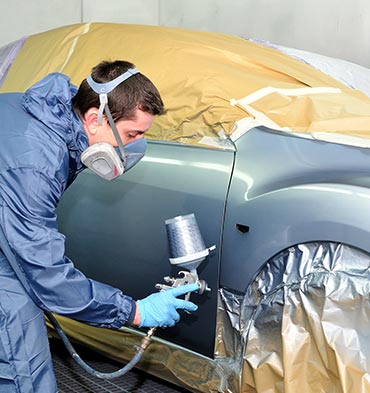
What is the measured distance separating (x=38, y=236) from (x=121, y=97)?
0.46 m

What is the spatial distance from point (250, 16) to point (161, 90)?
10.6 ft

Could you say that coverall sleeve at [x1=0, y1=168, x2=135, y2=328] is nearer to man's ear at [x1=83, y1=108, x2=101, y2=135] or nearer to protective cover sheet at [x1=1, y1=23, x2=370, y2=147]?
man's ear at [x1=83, y1=108, x2=101, y2=135]

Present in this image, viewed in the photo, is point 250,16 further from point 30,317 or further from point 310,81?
point 30,317

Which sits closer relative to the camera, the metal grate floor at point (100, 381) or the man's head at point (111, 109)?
the man's head at point (111, 109)

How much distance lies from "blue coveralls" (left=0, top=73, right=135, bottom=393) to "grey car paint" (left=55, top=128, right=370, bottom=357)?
0.44m

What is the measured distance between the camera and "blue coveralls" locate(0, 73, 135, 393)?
193 cm

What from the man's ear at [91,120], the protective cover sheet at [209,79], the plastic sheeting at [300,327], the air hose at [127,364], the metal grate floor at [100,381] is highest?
the man's ear at [91,120]

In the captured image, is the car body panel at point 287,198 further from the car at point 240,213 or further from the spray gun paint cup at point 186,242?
the spray gun paint cup at point 186,242

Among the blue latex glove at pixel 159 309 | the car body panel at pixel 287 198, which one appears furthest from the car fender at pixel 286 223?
the blue latex glove at pixel 159 309

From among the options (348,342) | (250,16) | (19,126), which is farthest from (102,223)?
(250,16)

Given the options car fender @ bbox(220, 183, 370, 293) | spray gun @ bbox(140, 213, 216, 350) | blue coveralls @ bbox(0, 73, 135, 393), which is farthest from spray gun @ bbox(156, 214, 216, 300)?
blue coveralls @ bbox(0, 73, 135, 393)

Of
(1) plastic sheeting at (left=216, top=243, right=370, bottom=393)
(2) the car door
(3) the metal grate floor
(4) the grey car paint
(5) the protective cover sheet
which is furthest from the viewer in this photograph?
(3) the metal grate floor

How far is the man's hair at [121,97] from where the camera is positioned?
207 centimetres

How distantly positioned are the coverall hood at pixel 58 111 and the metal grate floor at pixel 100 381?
1.22m
